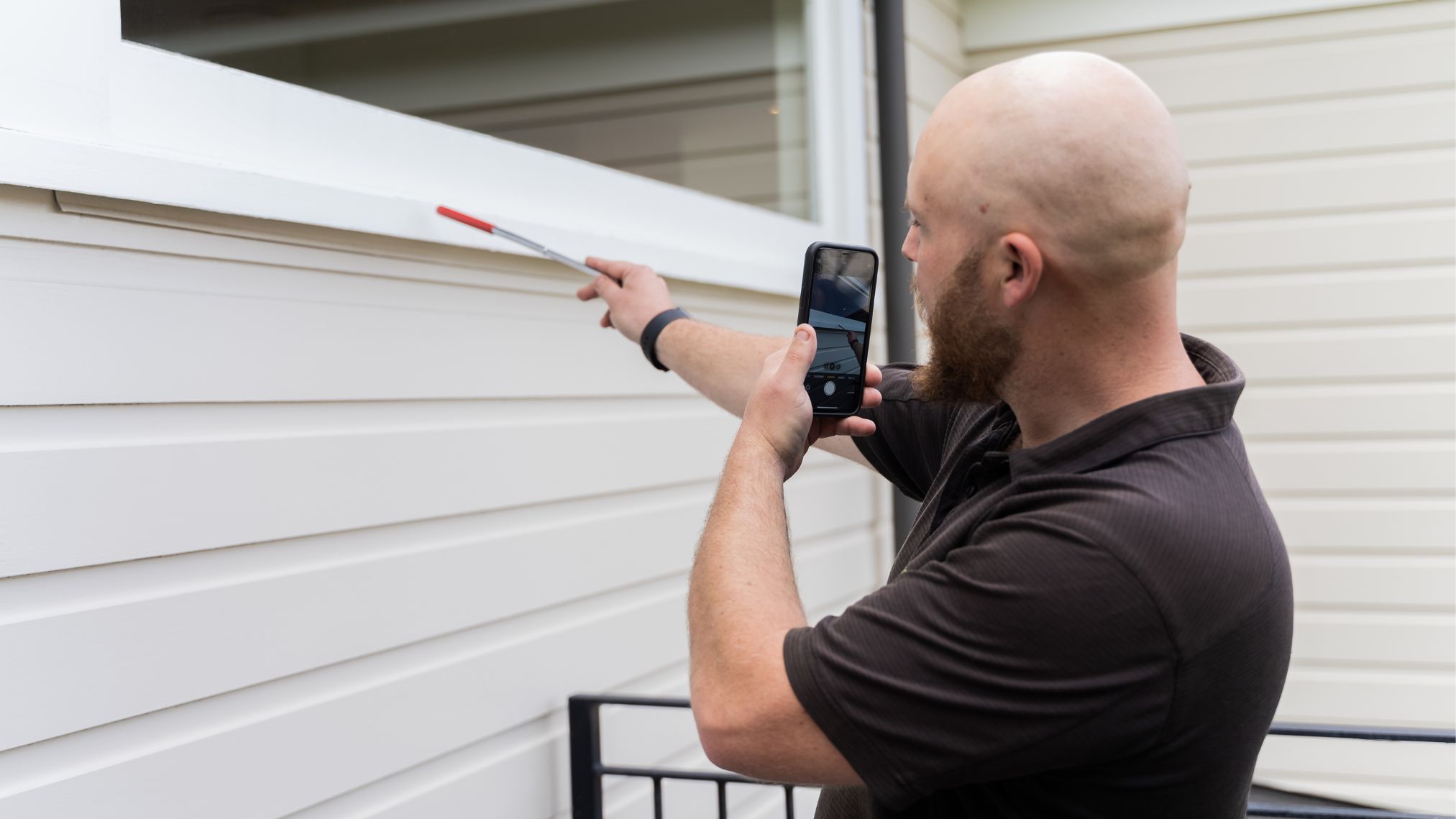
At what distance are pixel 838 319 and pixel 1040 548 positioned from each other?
473mm

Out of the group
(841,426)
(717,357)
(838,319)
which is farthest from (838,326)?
(717,357)

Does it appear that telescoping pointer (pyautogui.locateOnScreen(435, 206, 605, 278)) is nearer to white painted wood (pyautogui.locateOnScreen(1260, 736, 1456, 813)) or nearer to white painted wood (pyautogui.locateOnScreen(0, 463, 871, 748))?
white painted wood (pyautogui.locateOnScreen(0, 463, 871, 748))

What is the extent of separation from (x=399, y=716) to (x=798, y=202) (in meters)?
1.81

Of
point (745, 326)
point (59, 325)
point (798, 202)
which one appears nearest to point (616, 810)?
point (745, 326)

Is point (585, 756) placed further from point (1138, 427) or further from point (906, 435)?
point (1138, 427)

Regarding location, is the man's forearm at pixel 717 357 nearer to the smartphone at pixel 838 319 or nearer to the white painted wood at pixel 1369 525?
the smartphone at pixel 838 319

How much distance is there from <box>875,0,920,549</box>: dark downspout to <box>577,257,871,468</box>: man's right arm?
138cm

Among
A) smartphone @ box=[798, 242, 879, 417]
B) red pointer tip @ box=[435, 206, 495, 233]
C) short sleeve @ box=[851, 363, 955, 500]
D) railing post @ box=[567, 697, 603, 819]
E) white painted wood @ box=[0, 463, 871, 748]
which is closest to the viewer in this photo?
white painted wood @ box=[0, 463, 871, 748]

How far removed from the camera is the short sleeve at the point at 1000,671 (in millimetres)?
977

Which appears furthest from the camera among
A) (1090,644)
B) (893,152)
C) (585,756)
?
(893,152)

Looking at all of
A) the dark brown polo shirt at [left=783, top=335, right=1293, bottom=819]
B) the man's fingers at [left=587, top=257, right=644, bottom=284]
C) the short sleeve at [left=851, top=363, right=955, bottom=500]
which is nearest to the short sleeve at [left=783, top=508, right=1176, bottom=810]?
the dark brown polo shirt at [left=783, top=335, right=1293, bottom=819]

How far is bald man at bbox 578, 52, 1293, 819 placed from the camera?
988 millimetres

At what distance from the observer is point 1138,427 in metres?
1.08

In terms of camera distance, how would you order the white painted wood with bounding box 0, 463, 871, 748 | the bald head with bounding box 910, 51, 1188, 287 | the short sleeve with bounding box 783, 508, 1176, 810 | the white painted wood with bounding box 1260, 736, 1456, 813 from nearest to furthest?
the short sleeve with bounding box 783, 508, 1176, 810 → the bald head with bounding box 910, 51, 1188, 287 → the white painted wood with bounding box 0, 463, 871, 748 → the white painted wood with bounding box 1260, 736, 1456, 813
